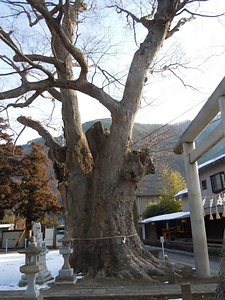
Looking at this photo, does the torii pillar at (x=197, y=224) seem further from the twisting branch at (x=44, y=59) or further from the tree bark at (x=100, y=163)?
the twisting branch at (x=44, y=59)

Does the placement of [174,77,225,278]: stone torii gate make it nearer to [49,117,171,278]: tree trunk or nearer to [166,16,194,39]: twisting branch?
[49,117,171,278]: tree trunk

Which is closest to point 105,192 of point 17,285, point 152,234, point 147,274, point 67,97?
point 147,274

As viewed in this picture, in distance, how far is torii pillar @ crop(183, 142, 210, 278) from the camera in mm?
7418

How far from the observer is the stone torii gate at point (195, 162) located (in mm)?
6617

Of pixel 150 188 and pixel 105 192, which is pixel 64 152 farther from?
pixel 150 188

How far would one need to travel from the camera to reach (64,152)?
29.2ft

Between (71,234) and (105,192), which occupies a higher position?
(105,192)

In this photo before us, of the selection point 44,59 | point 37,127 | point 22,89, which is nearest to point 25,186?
point 37,127

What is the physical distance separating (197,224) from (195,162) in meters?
1.70

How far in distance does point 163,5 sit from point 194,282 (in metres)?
8.22

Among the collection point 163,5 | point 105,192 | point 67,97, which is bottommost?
point 105,192

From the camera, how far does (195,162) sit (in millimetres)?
8117

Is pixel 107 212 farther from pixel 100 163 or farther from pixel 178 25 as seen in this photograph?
pixel 178 25

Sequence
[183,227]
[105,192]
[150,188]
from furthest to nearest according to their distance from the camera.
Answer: [150,188] < [183,227] < [105,192]
